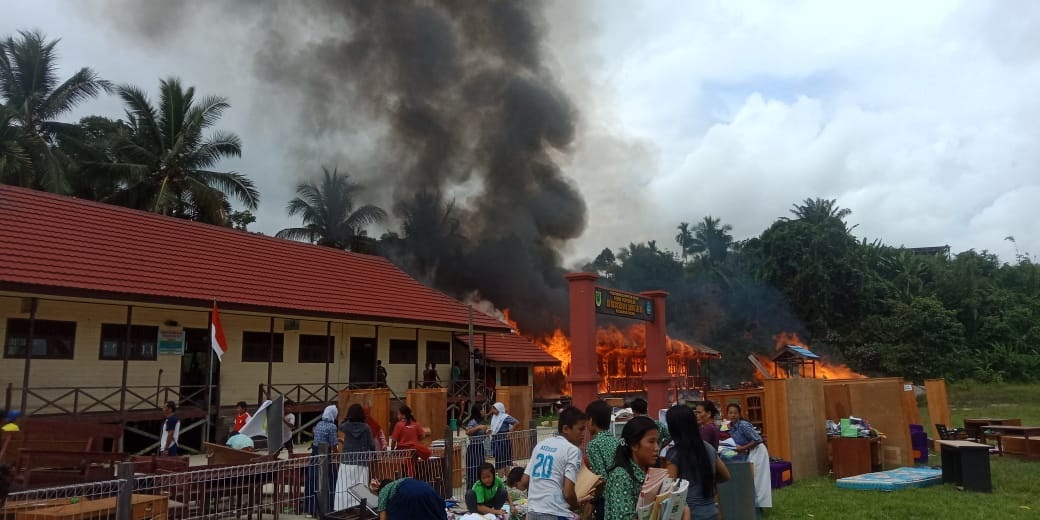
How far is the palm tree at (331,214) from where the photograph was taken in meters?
39.8

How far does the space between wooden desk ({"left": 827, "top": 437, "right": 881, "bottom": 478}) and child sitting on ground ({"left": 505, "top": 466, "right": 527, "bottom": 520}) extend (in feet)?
19.3

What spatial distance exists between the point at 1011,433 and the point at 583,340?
9281mm

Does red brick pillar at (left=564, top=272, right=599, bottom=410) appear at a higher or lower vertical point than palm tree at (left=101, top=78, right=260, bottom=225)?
lower

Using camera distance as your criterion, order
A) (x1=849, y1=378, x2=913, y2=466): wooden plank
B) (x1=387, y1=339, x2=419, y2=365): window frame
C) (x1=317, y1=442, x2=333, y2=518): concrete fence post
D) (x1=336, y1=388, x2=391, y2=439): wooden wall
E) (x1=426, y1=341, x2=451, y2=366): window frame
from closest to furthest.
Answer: (x1=317, y1=442, x2=333, y2=518): concrete fence post, (x1=849, y1=378, x2=913, y2=466): wooden plank, (x1=336, y1=388, x2=391, y2=439): wooden wall, (x1=387, y1=339, x2=419, y2=365): window frame, (x1=426, y1=341, x2=451, y2=366): window frame

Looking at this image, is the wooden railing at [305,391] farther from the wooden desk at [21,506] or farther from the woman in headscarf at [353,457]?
the wooden desk at [21,506]

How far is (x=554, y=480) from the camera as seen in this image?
4.86 m

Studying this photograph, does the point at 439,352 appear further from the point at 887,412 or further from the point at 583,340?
the point at 887,412

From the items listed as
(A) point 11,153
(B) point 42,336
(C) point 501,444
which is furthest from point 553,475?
(A) point 11,153

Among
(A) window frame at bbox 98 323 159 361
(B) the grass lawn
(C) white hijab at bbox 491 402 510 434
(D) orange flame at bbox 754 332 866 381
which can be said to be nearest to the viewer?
(B) the grass lawn

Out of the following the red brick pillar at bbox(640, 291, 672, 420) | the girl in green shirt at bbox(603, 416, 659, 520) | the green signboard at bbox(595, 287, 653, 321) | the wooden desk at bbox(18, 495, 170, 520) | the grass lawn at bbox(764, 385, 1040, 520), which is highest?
the green signboard at bbox(595, 287, 653, 321)

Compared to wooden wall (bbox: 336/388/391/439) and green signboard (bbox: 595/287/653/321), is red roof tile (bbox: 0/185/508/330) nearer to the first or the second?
wooden wall (bbox: 336/388/391/439)

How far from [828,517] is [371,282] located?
17794 millimetres

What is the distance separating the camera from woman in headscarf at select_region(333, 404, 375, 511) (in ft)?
26.0

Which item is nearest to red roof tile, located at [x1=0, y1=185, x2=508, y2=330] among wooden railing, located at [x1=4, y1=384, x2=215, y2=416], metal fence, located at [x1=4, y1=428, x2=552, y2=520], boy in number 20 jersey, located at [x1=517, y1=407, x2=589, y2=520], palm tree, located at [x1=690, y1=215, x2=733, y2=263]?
wooden railing, located at [x1=4, y1=384, x2=215, y2=416]
